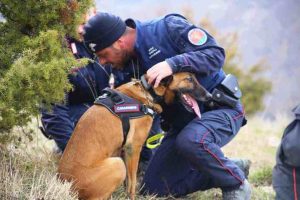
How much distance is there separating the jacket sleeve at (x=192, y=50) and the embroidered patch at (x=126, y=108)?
42cm

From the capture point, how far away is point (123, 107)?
399 centimetres

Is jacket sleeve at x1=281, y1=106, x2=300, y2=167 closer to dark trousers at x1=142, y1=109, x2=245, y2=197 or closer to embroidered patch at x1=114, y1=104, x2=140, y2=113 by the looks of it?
dark trousers at x1=142, y1=109, x2=245, y2=197

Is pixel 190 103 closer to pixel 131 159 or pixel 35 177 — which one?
pixel 131 159

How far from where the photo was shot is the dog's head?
414cm

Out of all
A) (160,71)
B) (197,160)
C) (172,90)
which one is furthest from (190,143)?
(160,71)

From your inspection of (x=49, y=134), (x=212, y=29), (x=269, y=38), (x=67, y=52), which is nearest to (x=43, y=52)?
(x=67, y=52)

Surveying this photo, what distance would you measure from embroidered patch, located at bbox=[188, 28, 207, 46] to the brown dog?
27cm

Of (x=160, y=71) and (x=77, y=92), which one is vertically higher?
(x=160, y=71)

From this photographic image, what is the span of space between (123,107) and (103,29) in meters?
0.65

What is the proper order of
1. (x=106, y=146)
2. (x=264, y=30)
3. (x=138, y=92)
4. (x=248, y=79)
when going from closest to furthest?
(x=106, y=146) < (x=138, y=92) < (x=248, y=79) < (x=264, y=30)

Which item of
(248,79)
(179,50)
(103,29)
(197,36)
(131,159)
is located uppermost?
(103,29)

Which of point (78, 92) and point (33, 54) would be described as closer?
point (33, 54)

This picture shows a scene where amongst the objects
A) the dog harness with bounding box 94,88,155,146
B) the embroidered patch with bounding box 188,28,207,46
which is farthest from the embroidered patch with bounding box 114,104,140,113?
the embroidered patch with bounding box 188,28,207,46

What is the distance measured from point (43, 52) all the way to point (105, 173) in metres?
1.00
